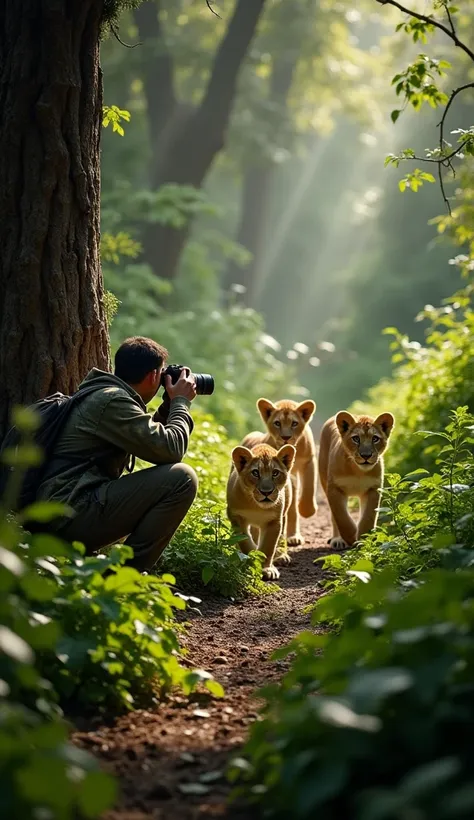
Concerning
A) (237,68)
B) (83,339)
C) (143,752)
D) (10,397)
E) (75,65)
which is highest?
(237,68)

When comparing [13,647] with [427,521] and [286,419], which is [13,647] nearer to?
[427,521]

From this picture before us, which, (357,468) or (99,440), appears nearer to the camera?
(99,440)

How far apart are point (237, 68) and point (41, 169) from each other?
54.3 ft

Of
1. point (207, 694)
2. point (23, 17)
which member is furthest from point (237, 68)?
point (207, 694)

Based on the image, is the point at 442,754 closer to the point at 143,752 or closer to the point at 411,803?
the point at 411,803

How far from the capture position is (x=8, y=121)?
20.1ft

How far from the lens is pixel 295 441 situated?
8953mm

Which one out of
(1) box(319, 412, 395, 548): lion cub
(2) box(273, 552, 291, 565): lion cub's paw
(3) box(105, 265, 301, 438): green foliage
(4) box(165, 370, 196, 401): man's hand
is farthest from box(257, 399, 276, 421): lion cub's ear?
(3) box(105, 265, 301, 438): green foliage

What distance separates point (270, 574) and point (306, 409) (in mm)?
2100

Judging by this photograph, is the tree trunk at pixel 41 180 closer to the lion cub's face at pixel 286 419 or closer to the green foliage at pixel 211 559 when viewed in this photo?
the green foliage at pixel 211 559

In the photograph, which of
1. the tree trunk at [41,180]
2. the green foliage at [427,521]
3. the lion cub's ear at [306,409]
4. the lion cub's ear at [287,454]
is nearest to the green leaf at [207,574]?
the green foliage at [427,521]

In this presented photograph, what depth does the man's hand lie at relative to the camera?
246 inches

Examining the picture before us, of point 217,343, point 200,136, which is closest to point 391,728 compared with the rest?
point 217,343

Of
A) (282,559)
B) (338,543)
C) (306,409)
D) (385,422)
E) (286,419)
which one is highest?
(306,409)
